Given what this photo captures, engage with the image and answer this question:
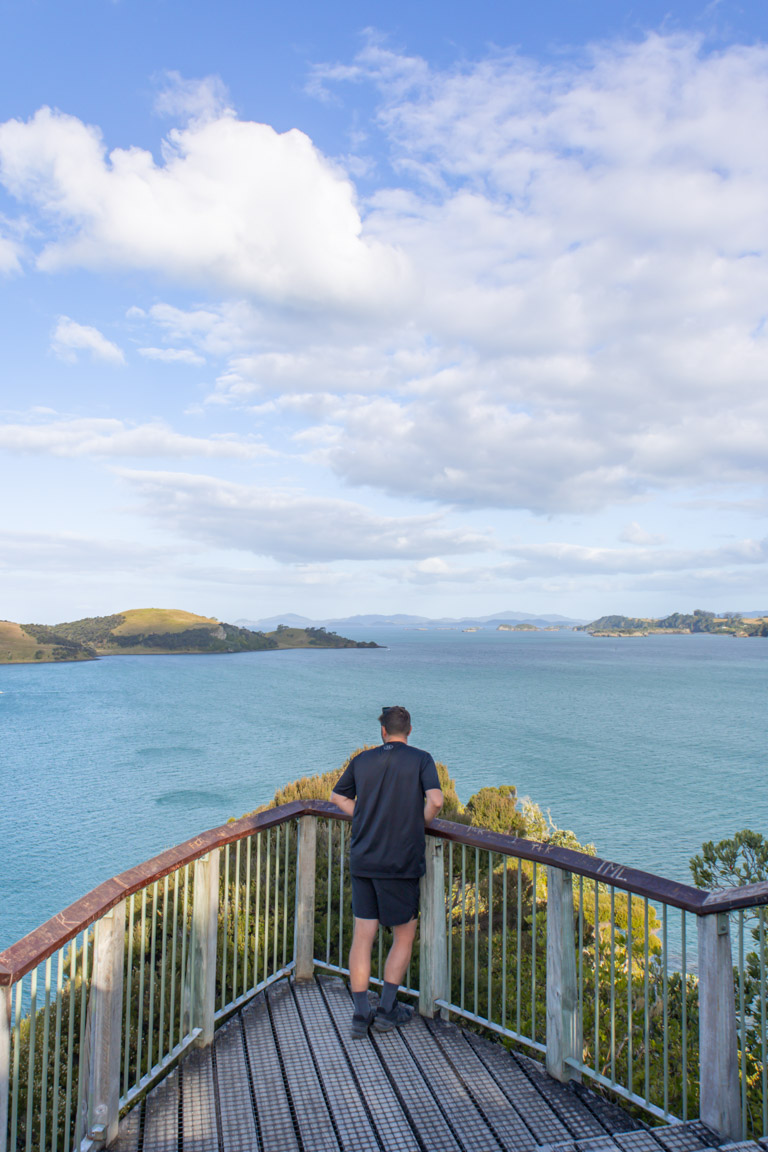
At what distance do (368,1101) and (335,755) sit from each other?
4245 cm

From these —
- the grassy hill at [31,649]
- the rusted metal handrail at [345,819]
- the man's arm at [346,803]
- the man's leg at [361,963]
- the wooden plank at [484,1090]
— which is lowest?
the grassy hill at [31,649]

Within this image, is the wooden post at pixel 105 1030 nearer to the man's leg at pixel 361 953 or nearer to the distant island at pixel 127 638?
the man's leg at pixel 361 953

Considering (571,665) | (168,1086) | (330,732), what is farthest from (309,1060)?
(571,665)

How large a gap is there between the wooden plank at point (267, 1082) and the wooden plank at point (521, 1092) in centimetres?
100

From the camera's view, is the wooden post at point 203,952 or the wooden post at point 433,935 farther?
the wooden post at point 433,935

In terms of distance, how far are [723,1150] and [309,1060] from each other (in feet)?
6.14

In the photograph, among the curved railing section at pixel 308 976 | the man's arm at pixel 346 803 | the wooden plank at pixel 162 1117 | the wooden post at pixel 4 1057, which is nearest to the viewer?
the wooden post at pixel 4 1057

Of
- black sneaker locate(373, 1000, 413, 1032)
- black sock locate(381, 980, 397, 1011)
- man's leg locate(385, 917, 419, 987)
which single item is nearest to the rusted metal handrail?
man's leg locate(385, 917, 419, 987)

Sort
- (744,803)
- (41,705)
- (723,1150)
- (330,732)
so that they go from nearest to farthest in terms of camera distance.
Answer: (723,1150), (744,803), (330,732), (41,705)

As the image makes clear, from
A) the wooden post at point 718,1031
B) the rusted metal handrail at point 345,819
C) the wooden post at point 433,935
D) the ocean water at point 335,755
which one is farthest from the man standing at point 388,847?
the ocean water at point 335,755

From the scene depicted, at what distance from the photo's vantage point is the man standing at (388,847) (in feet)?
11.3

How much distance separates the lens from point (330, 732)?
175 feet

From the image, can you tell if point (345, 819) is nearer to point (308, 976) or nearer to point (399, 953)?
point (399, 953)

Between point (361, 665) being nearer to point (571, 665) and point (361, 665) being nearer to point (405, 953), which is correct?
point (571, 665)
